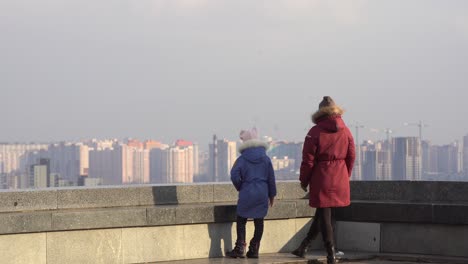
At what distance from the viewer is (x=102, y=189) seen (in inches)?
436

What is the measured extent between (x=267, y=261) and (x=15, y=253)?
2.37m

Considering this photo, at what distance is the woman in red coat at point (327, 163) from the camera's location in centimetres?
1048

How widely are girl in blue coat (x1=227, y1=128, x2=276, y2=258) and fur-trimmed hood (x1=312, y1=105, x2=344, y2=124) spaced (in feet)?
2.74

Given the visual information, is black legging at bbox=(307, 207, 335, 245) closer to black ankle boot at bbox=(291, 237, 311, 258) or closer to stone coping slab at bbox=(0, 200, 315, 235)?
black ankle boot at bbox=(291, 237, 311, 258)

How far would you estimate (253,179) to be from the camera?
1109cm

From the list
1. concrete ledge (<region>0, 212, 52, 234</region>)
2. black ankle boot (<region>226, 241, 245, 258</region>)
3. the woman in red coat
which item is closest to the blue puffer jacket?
black ankle boot (<region>226, 241, 245, 258</region>)

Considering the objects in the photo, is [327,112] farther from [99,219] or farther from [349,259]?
[99,219]

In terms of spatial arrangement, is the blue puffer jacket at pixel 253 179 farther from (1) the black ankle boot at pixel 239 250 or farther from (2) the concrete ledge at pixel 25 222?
(2) the concrete ledge at pixel 25 222

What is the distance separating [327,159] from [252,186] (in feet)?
2.97

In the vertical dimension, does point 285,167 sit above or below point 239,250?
below

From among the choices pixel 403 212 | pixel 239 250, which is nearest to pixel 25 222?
pixel 239 250

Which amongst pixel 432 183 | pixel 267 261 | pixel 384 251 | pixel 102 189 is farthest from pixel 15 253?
pixel 432 183

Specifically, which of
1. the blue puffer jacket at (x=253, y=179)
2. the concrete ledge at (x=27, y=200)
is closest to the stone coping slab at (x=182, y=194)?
the concrete ledge at (x=27, y=200)

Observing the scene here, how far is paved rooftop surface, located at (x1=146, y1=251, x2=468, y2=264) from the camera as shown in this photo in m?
10.7
